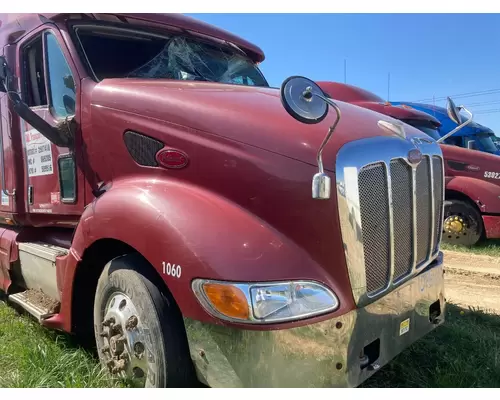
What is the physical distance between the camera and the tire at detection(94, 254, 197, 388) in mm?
2418

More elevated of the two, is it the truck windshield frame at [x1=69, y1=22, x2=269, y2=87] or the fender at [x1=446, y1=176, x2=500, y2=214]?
the truck windshield frame at [x1=69, y1=22, x2=269, y2=87]

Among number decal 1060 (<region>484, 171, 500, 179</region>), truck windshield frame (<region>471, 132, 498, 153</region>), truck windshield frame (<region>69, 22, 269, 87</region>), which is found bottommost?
number decal 1060 (<region>484, 171, 500, 179</region>)

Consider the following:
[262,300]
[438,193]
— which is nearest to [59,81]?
[262,300]

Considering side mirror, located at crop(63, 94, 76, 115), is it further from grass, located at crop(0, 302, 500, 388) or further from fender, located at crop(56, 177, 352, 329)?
grass, located at crop(0, 302, 500, 388)

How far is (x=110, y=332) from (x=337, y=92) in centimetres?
708

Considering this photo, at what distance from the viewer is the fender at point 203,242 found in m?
2.24

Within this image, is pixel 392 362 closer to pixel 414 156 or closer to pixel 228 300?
pixel 414 156

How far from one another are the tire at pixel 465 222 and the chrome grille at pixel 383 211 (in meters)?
5.50

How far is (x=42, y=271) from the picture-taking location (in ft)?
12.3

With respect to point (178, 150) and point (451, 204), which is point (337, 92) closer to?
point (451, 204)

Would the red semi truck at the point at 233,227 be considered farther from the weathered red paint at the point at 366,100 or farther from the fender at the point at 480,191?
the weathered red paint at the point at 366,100

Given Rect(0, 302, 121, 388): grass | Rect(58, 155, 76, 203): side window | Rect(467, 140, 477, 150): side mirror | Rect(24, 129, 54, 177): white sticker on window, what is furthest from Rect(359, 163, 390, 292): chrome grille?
Rect(467, 140, 477, 150): side mirror

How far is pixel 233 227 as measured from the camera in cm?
233

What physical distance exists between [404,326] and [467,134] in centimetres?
803
